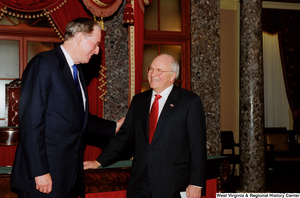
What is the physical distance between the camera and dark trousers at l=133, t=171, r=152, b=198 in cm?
222

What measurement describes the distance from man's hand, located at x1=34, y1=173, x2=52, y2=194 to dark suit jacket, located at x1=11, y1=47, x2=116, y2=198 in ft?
0.11

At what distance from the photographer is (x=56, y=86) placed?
1860mm

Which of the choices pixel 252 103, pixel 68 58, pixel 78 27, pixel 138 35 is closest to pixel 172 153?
pixel 68 58

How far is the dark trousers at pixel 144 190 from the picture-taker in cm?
222

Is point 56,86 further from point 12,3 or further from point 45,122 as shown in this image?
point 12,3

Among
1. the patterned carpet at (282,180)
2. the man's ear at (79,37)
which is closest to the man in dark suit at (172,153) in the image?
the man's ear at (79,37)

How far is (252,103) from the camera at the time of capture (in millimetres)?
4926

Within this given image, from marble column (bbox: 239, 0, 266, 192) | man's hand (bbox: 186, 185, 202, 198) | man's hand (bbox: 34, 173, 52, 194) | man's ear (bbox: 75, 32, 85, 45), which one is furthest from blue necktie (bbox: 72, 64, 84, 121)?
marble column (bbox: 239, 0, 266, 192)

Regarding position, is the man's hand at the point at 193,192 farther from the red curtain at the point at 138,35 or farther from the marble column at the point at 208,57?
the marble column at the point at 208,57

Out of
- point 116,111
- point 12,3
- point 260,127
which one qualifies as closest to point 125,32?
point 116,111

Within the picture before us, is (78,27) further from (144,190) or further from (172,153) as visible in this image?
(144,190)

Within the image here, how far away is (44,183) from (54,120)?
36cm

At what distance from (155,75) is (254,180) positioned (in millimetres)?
3284

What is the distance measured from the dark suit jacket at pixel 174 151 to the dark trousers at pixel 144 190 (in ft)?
0.11
